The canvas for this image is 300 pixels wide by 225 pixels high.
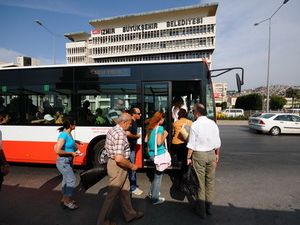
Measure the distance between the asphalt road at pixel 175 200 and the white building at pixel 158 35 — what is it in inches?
2617

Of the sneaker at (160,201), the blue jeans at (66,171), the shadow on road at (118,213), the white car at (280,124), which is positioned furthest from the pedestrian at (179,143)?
the white car at (280,124)

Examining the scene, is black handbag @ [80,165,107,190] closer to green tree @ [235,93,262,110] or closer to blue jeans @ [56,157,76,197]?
blue jeans @ [56,157,76,197]

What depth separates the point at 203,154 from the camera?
383 centimetres

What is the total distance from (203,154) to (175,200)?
1.36 meters

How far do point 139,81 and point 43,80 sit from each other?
8.84ft

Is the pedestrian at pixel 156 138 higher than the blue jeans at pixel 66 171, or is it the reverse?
the pedestrian at pixel 156 138

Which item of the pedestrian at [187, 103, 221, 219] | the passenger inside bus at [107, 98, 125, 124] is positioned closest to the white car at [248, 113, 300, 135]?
the passenger inside bus at [107, 98, 125, 124]

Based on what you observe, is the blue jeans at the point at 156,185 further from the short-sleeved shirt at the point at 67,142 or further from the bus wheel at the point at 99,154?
the bus wheel at the point at 99,154

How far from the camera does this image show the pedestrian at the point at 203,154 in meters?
3.82

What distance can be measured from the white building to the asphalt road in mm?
66462

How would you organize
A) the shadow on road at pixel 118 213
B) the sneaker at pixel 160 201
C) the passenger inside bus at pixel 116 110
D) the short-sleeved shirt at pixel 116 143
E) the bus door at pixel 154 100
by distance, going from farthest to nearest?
1. the passenger inside bus at pixel 116 110
2. the bus door at pixel 154 100
3. the sneaker at pixel 160 201
4. the shadow on road at pixel 118 213
5. the short-sleeved shirt at pixel 116 143

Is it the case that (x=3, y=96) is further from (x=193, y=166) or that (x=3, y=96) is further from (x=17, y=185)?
(x=193, y=166)

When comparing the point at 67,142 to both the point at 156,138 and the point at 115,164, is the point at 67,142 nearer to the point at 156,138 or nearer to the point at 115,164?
the point at 115,164

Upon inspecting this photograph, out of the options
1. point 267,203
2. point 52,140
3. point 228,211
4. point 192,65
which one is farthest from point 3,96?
point 267,203
